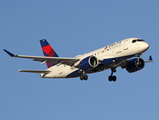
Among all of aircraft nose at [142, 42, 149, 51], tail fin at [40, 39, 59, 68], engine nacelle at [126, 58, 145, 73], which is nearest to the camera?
aircraft nose at [142, 42, 149, 51]

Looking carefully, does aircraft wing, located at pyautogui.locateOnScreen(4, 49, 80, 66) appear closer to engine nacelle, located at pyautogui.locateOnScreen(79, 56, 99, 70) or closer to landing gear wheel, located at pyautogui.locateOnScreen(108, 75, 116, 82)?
engine nacelle, located at pyautogui.locateOnScreen(79, 56, 99, 70)

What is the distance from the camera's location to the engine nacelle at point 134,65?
47188 mm

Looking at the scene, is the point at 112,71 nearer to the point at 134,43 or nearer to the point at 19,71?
the point at 134,43

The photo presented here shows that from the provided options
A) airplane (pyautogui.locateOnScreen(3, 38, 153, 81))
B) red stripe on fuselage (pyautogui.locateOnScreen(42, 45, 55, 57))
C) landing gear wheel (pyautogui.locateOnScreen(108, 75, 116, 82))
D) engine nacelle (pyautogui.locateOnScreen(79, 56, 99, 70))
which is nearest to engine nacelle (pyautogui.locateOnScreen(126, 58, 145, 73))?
airplane (pyautogui.locateOnScreen(3, 38, 153, 81))

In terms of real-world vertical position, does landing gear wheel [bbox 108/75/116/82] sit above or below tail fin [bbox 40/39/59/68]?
below

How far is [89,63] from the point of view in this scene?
4303 centimetres

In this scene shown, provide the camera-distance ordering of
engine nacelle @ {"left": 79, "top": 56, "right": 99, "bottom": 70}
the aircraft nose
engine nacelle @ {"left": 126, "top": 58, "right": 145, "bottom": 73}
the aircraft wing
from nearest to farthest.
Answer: the aircraft nose → the aircraft wing → engine nacelle @ {"left": 79, "top": 56, "right": 99, "bottom": 70} → engine nacelle @ {"left": 126, "top": 58, "right": 145, "bottom": 73}

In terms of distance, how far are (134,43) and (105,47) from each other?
15.1 ft

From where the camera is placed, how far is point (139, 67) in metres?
47.3

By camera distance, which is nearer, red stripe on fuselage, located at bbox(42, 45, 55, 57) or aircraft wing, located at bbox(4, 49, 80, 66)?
aircraft wing, located at bbox(4, 49, 80, 66)

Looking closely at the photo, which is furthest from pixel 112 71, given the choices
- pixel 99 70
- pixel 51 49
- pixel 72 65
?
pixel 51 49

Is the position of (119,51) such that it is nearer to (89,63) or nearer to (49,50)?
(89,63)

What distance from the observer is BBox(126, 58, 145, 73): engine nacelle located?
47188mm

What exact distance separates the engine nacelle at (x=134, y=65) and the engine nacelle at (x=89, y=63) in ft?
23.1
